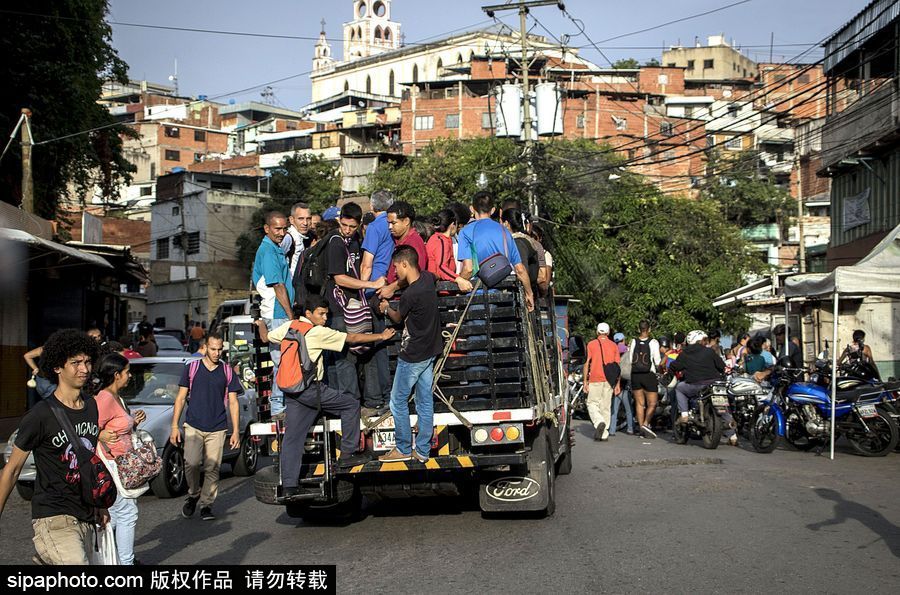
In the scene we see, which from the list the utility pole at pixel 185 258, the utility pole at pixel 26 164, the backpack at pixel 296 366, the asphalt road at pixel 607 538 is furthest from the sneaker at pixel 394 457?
the utility pole at pixel 185 258

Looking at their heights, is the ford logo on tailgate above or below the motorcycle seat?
below

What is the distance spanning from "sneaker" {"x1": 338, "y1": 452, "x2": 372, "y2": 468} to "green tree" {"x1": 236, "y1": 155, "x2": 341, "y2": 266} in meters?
52.1

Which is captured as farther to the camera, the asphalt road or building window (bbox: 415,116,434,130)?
building window (bbox: 415,116,434,130)

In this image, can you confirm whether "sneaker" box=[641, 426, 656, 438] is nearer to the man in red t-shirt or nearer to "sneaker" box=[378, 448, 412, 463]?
the man in red t-shirt

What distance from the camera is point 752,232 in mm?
60188

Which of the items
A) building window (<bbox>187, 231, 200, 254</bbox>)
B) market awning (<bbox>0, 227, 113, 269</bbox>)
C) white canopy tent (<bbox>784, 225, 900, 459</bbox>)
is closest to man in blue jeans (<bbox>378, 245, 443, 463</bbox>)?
white canopy tent (<bbox>784, 225, 900, 459</bbox>)

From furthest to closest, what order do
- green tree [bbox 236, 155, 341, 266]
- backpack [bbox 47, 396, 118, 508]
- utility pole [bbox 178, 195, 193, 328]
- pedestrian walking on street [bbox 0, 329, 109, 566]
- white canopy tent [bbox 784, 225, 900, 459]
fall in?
green tree [bbox 236, 155, 341, 266] → utility pole [bbox 178, 195, 193, 328] → white canopy tent [bbox 784, 225, 900, 459] → backpack [bbox 47, 396, 118, 508] → pedestrian walking on street [bbox 0, 329, 109, 566]

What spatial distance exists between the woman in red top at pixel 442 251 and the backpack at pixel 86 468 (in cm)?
430

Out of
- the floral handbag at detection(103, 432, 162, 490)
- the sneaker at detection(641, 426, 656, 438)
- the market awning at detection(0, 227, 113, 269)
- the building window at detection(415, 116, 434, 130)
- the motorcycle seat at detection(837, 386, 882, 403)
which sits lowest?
the sneaker at detection(641, 426, 656, 438)

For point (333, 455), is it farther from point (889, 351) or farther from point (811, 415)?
point (889, 351)

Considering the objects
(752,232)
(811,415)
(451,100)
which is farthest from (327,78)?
(811,415)

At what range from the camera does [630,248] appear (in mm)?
35219

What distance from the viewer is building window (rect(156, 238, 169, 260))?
222ft

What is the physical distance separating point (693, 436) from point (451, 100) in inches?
2361
